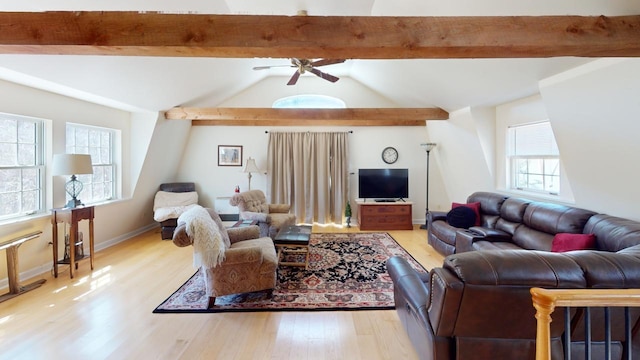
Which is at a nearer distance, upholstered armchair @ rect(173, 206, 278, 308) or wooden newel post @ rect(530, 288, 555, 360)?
wooden newel post @ rect(530, 288, 555, 360)

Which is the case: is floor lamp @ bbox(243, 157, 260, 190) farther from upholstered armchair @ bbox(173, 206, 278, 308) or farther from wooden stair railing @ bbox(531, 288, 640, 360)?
wooden stair railing @ bbox(531, 288, 640, 360)

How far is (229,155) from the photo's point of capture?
6.30m

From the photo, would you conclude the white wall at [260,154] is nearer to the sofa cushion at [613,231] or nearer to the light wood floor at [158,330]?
the light wood floor at [158,330]

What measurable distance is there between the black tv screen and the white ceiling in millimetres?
1559

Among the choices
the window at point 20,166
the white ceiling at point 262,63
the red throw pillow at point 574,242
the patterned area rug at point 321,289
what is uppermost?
the white ceiling at point 262,63

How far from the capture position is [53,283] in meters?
3.22

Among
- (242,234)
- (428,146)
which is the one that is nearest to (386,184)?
(428,146)

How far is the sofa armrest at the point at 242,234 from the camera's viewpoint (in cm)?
345

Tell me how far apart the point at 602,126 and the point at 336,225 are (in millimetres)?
4505

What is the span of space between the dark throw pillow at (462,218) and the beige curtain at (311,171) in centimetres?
247

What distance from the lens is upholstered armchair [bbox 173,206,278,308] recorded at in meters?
2.55

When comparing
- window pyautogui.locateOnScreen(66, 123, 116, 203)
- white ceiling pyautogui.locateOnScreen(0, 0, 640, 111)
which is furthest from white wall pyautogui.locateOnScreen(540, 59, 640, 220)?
window pyautogui.locateOnScreen(66, 123, 116, 203)

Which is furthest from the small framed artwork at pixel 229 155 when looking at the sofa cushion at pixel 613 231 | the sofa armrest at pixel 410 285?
the sofa cushion at pixel 613 231

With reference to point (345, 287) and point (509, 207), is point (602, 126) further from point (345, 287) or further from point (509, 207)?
point (345, 287)
